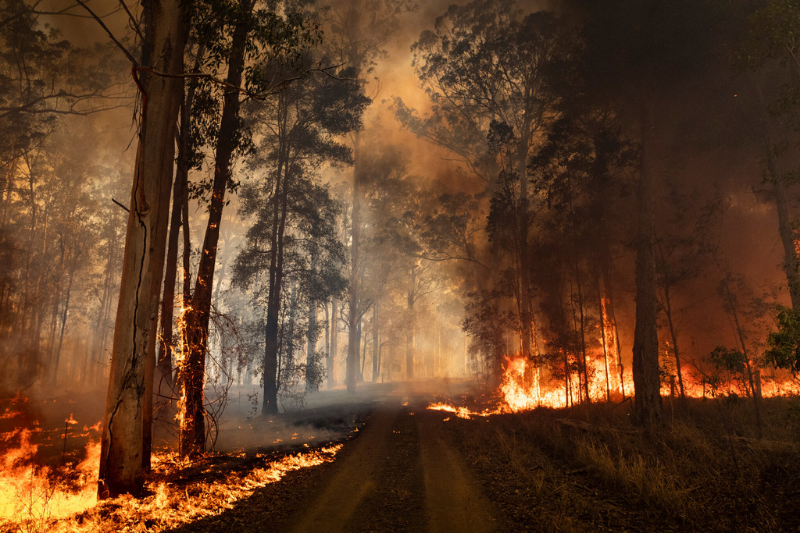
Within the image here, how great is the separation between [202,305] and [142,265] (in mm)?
3361

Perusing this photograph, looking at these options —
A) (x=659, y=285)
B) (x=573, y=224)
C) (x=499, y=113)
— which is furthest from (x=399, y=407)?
(x=499, y=113)

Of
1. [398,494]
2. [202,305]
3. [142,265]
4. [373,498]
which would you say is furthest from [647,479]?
[202,305]

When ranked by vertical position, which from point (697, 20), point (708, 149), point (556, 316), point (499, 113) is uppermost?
point (499, 113)

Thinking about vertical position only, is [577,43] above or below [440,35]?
below

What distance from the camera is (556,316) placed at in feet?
65.4

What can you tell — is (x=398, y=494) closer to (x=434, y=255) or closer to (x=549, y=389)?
(x=549, y=389)

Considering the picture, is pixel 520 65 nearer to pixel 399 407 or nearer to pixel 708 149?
pixel 708 149

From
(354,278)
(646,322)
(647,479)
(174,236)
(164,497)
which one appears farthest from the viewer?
(354,278)

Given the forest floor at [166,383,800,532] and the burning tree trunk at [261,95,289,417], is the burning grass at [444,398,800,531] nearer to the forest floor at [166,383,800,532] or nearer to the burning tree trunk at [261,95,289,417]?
the forest floor at [166,383,800,532]

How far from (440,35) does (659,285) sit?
20.4 meters

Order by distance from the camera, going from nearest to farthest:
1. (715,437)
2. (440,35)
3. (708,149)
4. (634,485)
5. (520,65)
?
(634,485)
(715,437)
(708,149)
(520,65)
(440,35)

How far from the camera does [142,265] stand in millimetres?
6016

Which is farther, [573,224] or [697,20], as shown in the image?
[573,224]

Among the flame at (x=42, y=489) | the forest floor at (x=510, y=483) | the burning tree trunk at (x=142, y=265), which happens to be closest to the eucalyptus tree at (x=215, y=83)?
the forest floor at (x=510, y=483)
